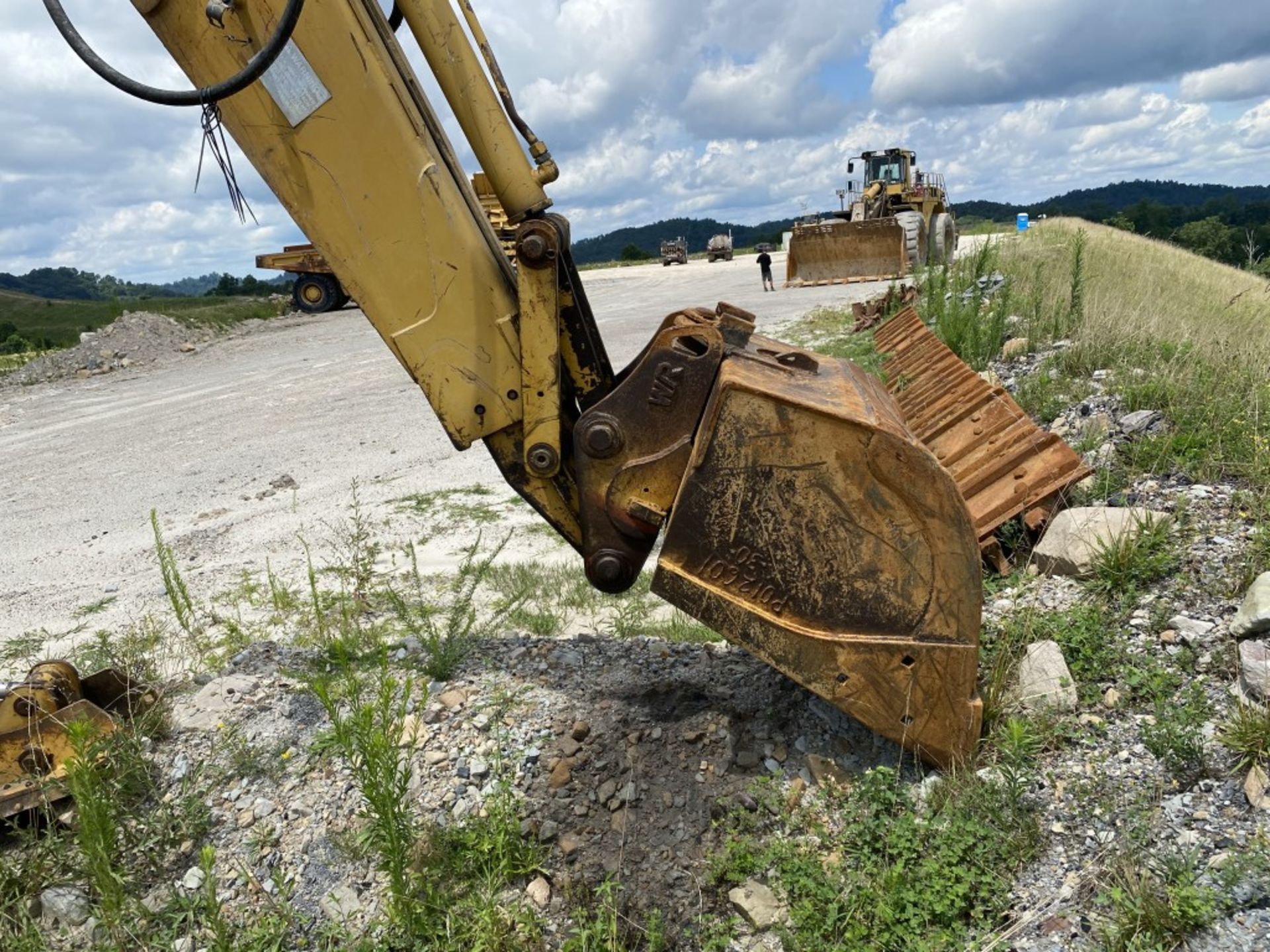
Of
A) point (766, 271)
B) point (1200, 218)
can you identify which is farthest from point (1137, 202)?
point (766, 271)

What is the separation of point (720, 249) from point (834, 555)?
42.4 m

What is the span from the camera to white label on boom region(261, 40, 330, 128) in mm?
2471

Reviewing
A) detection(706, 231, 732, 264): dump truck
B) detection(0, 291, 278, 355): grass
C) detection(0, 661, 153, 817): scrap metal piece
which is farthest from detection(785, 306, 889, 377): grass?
detection(706, 231, 732, 264): dump truck

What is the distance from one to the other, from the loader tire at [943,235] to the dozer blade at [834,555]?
63.7 ft

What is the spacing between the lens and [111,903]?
7.59 feet

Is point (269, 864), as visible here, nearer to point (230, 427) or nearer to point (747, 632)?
point (747, 632)

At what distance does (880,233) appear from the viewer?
18.7 meters

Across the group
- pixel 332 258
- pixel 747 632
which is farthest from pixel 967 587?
pixel 332 258

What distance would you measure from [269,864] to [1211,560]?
11.4 feet

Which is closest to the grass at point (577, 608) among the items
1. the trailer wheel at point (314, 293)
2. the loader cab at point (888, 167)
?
the trailer wheel at point (314, 293)

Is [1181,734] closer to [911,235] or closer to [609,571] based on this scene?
[609,571]

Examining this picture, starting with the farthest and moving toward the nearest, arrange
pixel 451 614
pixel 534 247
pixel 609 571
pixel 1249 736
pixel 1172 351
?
pixel 1172 351
pixel 451 614
pixel 609 571
pixel 534 247
pixel 1249 736

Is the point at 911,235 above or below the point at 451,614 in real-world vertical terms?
above

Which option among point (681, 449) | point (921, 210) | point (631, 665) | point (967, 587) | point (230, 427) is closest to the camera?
point (967, 587)
